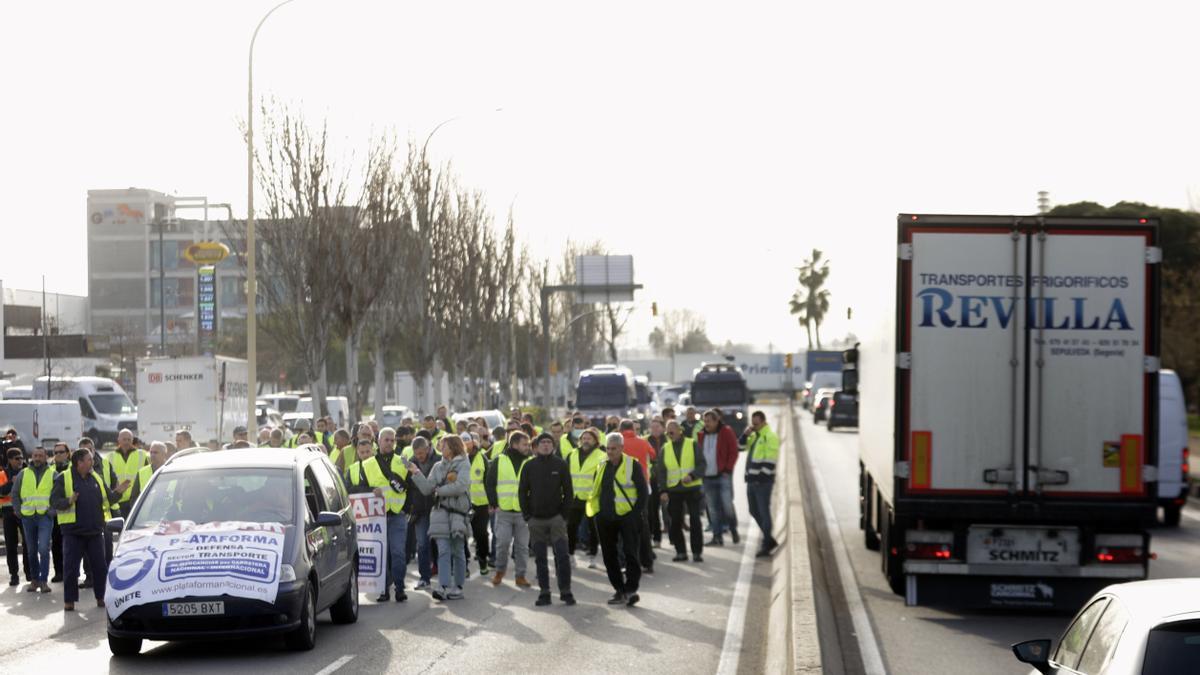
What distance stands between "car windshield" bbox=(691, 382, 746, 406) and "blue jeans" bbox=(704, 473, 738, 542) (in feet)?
87.1

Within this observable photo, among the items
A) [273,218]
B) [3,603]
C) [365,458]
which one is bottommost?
[3,603]

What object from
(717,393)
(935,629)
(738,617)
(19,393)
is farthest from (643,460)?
(19,393)

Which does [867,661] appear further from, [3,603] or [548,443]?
[3,603]

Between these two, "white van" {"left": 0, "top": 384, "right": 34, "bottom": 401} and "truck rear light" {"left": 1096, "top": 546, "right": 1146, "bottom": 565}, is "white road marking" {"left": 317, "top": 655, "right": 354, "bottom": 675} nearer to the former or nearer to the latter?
"truck rear light" {"left": 1096, "top": 546, "right": 1146, "bottom": 565}

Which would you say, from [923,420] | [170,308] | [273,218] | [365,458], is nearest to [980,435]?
[923,420]

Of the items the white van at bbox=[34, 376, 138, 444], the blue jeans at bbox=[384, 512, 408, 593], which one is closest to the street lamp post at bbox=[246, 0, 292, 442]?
the blue jeans at bbox=[384, 512, 408, 593]

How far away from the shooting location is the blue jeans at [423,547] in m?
16.6

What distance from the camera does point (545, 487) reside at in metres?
15.1

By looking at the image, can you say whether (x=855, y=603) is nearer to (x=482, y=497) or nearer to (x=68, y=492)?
(x=482, y=497)

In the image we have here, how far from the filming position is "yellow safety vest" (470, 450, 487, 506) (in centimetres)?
1798

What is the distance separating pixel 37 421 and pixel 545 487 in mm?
27431

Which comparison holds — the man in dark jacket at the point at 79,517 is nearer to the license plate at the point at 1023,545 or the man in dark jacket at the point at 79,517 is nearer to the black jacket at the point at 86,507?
the black jacket at the point at 86,507

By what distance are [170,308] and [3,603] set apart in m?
108

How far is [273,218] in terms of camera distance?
33.1 m
